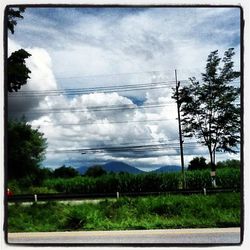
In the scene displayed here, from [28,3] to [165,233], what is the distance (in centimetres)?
336

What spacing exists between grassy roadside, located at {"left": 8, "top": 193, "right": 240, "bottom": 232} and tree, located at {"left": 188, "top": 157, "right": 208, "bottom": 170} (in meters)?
0.49

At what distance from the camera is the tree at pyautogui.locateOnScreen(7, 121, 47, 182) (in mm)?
7359

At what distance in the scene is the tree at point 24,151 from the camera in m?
7.36

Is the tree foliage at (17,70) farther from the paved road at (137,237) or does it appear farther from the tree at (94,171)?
the paved road at (137,237)

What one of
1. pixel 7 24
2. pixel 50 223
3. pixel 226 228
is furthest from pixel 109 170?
pixel 7 24

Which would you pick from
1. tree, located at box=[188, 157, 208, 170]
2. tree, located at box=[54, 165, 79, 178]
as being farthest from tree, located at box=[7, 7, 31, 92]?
tree, located at box=[188, 157, 208, 170]

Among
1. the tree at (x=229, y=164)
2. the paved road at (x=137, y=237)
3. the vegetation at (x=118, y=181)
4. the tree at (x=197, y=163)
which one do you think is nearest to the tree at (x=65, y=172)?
the vegetation at (x=118, y=181)

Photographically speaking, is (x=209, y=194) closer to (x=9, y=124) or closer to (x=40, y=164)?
(x=40, y=164)

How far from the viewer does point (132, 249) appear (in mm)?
6809

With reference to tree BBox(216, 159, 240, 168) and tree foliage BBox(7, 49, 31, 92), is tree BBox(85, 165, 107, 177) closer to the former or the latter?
tree foliage BBox(7, 49, 31, 92)

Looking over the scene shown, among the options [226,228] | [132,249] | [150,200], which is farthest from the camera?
[150,200]

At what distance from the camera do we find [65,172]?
7.69m

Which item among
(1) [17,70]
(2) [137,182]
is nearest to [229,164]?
(2) [137,182]

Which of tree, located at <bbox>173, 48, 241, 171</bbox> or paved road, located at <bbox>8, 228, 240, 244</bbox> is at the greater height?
tree, located at <bbox>173, 48, 241, 171</bbox>
